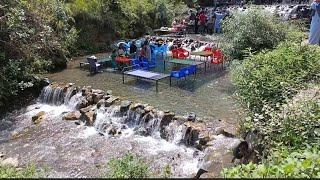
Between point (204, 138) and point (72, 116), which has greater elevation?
point (204, 138)

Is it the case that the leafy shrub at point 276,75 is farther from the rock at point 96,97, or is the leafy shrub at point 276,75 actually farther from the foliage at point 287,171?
the rock at point 96,97

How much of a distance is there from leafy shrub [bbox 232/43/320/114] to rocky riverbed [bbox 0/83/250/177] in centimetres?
121

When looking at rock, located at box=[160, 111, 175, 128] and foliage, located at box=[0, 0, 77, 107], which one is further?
foliage, located at box=[0, 0, 77, 107]

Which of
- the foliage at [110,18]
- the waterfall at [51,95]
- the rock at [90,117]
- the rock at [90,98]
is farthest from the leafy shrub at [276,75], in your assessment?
the foliage at [110,18]

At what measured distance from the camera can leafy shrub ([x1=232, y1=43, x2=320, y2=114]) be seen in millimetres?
7801

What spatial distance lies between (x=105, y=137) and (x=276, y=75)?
18.8 feet

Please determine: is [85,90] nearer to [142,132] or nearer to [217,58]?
[142,132]

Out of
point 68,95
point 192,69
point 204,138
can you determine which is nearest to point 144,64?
point 192,69

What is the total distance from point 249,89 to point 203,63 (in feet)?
30.4

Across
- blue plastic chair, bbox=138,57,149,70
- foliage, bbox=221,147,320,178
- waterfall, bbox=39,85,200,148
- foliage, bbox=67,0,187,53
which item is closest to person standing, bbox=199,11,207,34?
foliage, bbox=67,0,187,53

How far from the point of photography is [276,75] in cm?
821

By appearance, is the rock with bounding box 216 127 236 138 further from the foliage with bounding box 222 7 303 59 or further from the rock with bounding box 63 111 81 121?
the rock with bounding box 63 111 81 121

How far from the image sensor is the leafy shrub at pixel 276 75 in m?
7.80

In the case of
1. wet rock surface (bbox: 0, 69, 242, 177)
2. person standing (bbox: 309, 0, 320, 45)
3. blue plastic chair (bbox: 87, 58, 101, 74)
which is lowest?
wet rock surface (bbox: 0, 69, 242, 177)
